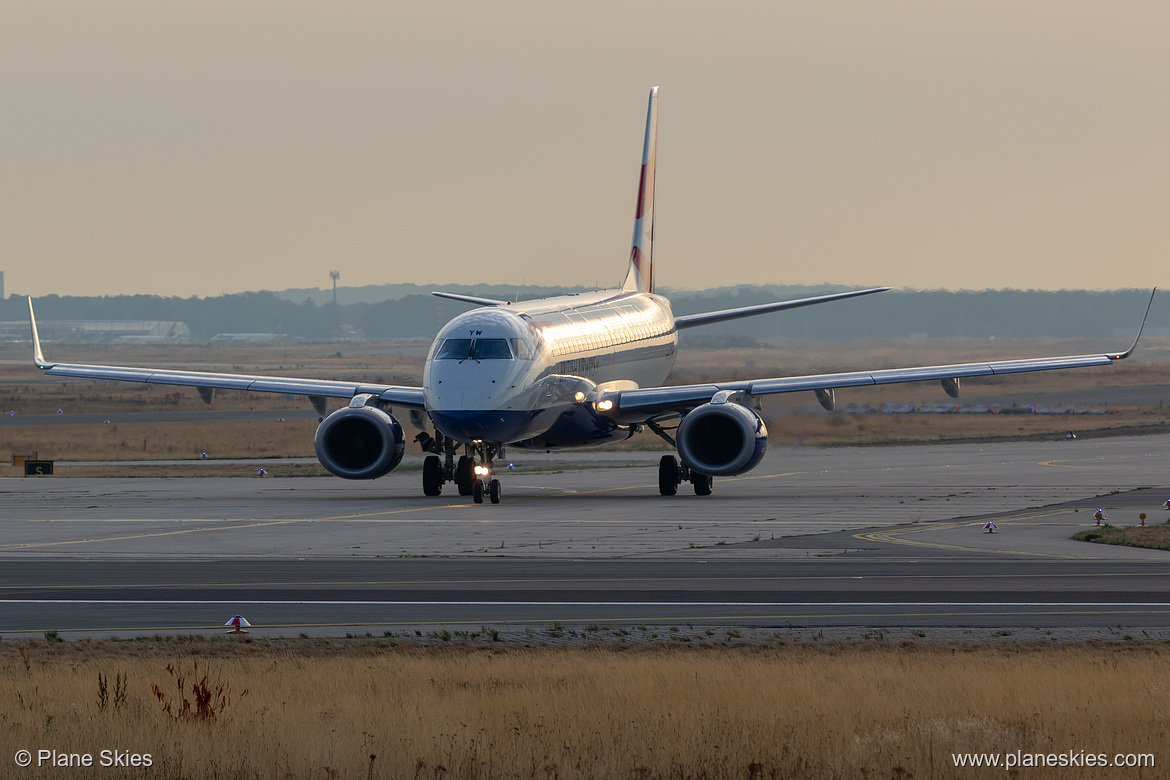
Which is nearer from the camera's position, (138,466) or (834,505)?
(834,505)

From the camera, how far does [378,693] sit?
14172 millimetres

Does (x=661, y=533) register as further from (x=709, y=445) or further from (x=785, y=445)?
(x=785, y=445)

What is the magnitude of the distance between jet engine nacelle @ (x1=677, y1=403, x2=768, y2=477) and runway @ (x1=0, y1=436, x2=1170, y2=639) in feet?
A: 3.54

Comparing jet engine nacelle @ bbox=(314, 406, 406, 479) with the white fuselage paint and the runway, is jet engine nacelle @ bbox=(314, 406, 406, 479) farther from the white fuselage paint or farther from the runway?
the white fuselage paint

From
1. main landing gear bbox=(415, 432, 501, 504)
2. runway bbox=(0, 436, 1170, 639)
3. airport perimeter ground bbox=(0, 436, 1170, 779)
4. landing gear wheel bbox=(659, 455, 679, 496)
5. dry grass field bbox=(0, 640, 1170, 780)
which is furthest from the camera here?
landing gear wheel bbox=(659, 455, 679, 496)

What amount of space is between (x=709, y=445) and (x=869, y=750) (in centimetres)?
2943

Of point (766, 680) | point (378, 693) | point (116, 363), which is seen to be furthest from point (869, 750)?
point (116, 363)

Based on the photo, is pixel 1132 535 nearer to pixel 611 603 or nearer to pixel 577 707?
pixel 611 603

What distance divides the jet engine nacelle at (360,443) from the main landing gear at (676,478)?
7.23m

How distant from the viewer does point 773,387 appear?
42844mm

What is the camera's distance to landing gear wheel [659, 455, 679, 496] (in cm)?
4212

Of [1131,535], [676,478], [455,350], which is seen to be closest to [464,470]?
[455,350]

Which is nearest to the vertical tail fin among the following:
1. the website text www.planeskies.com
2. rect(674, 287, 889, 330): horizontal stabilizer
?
rect(674, 287, 889, 330): horizontal stabilizer

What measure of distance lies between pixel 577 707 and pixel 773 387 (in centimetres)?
2996
